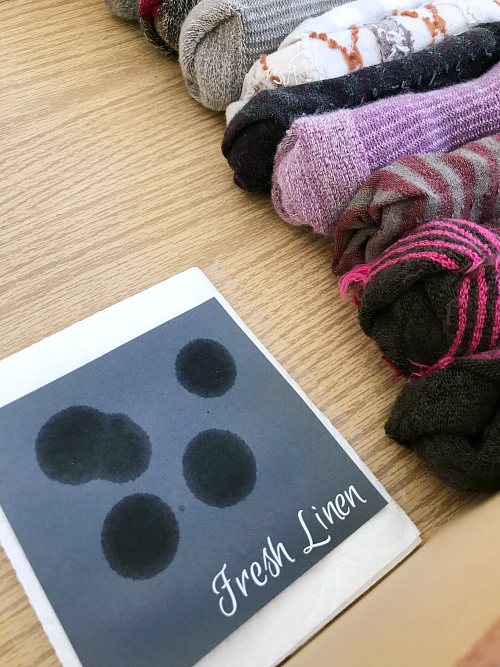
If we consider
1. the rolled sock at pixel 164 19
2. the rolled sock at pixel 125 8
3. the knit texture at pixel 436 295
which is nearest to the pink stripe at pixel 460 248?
the knit texture at pixel 436 295

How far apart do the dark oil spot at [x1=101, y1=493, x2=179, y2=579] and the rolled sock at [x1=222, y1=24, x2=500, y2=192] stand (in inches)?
11.4

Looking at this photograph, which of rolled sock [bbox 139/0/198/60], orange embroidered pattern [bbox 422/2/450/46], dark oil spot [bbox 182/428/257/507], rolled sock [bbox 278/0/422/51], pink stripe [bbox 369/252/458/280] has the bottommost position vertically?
dark oil spot [bbox 182/428/257/507]

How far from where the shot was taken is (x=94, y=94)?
0.52 meters

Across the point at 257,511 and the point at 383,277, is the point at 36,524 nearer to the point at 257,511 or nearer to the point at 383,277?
the point at 257,511

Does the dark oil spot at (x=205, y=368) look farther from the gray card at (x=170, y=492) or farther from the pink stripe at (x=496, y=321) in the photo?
the pink stripe at (x=496, y=321)

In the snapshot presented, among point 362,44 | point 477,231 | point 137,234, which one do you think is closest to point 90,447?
point 137,234

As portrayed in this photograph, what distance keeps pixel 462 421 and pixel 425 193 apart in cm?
16

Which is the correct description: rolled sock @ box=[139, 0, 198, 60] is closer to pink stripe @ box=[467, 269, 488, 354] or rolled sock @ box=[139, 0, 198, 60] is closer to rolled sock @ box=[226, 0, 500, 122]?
rolled sock @ box=[226, 0, 500, 122]

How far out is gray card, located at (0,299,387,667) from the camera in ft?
0.95

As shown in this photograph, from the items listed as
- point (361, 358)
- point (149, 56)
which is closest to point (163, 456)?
point (361, 358)

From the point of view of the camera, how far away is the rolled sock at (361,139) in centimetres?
37

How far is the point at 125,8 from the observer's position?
56 cm

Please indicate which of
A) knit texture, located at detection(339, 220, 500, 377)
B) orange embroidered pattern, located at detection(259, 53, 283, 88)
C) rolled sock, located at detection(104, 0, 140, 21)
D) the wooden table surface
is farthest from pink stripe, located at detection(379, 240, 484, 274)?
rolled sock, located at detection(104, 0, 140, 21)

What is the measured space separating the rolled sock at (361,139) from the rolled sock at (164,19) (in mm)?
212
